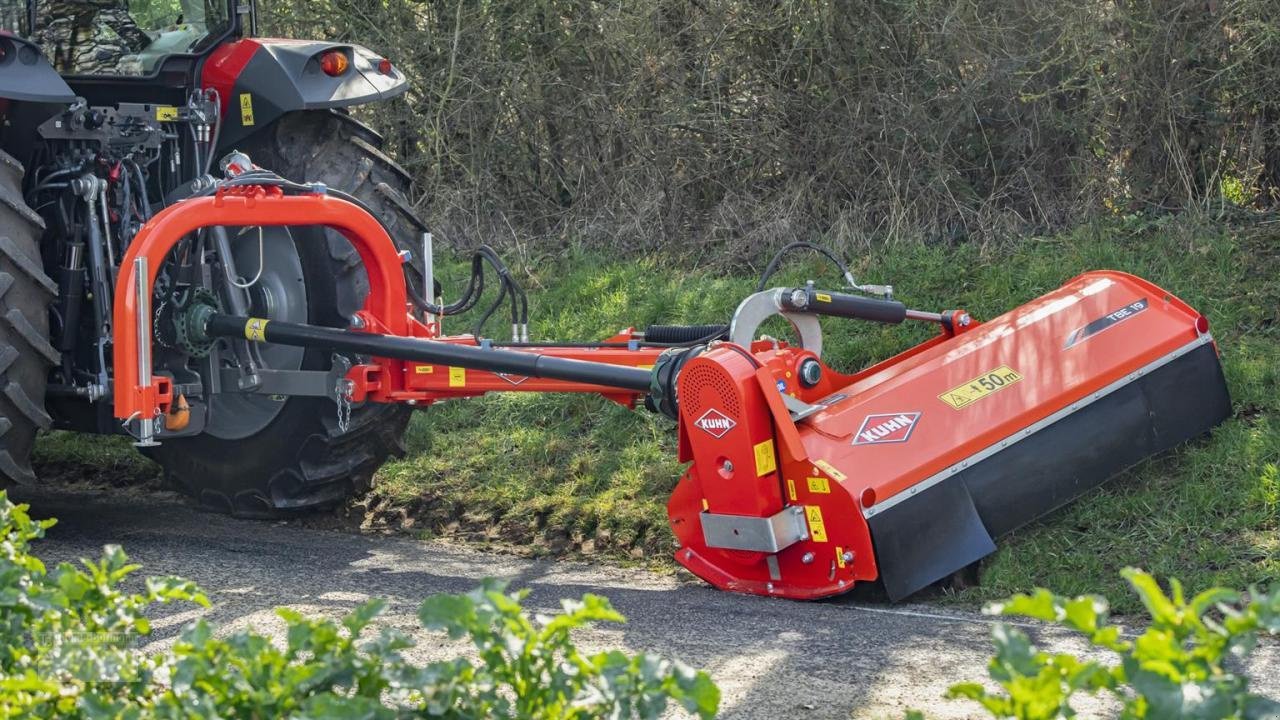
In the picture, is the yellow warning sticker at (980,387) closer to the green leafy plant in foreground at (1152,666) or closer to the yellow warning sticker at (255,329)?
the yellow warning sticker at (255,329)

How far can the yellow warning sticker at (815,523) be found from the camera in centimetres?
423

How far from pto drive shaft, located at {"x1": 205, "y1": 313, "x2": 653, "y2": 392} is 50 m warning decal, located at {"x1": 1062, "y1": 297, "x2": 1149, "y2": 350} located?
1.41m

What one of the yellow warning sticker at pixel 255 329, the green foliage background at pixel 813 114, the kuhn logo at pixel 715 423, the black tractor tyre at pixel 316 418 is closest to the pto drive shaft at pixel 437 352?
the yellow warning sticker at pixel 255 329

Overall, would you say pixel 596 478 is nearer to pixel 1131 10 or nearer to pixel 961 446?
pixel 961 446

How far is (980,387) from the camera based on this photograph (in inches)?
182

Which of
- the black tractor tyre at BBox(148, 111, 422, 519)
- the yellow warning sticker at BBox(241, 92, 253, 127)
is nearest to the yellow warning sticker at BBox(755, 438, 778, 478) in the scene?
the black tractor tyre at BBox(148, 111, 422, 519)

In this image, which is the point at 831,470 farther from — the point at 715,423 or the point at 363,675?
the point at 363,675

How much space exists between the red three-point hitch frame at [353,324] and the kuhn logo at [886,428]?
69 centimetres

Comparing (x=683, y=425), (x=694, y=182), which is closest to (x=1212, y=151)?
(x=694, y=182)

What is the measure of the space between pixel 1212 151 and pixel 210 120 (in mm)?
4396

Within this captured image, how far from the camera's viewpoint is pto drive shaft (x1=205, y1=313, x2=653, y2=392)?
14.7 feet

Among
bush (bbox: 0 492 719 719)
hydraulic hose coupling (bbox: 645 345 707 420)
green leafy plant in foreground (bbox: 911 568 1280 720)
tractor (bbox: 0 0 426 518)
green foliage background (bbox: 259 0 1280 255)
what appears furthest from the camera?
green foliage background (bbox: 259 0 1280 255)

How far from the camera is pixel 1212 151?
6906 mm

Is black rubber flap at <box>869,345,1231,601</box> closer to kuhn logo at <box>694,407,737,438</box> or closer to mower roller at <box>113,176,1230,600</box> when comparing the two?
mower roller at <box>113,176,1230,600</box>
